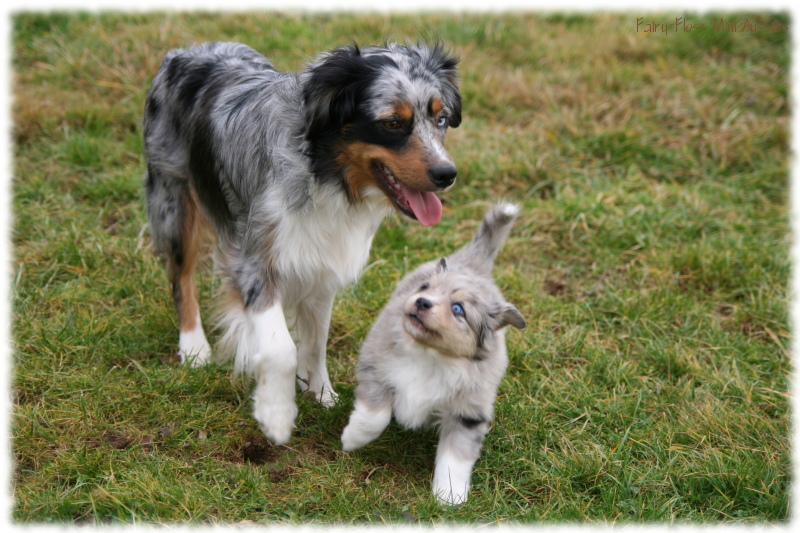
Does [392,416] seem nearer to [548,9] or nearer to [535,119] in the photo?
[535,119]

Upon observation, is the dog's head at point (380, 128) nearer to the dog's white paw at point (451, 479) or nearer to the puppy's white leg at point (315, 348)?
the puppy's white leg at point (315, 348)

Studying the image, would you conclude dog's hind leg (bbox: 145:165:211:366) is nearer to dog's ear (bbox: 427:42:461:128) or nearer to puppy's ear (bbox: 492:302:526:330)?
dog's ear (bbox: 427:42:461:128)

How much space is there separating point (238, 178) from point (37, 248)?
202cm

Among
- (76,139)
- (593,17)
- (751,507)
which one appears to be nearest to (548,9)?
(593,17)

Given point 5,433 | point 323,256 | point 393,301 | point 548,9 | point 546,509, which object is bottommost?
point 5,433

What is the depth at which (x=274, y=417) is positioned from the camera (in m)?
3.62

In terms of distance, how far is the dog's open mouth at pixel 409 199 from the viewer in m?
3.45

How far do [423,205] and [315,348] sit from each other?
117cm

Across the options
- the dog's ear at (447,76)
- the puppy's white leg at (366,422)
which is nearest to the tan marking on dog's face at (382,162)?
the dog's ear at (447,76)

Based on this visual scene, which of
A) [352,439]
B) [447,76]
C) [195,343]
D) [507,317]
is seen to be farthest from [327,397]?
[447,76]

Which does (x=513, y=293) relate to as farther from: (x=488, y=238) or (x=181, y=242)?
(x=181, y=242)

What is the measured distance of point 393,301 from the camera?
3.99 metres

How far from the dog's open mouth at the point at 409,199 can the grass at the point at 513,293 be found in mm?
1166

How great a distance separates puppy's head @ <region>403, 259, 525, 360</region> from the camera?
11.2ft
